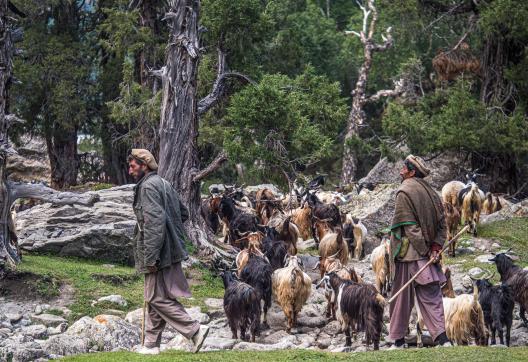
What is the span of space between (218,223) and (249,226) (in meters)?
3.38

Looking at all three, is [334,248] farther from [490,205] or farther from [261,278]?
[490,205]

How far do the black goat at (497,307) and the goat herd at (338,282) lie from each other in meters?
0.01

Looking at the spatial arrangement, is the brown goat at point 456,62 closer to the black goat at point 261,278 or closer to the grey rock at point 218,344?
the black goat at point 261,278

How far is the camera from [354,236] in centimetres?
1880

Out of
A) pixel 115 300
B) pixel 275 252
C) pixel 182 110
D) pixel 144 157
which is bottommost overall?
pixel 115 300

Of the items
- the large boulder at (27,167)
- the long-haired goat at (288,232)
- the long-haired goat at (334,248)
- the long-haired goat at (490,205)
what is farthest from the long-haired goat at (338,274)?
the large boulder at (27,167)

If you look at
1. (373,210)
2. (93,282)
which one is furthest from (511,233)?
(93,282)

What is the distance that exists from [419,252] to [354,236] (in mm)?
9394

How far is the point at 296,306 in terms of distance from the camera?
13414mm

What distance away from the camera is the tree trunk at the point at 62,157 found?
27.5 m

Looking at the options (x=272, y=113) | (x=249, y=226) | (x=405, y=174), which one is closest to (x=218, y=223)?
(x=249, y=226)

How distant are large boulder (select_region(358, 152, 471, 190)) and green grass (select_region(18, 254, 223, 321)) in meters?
10.5

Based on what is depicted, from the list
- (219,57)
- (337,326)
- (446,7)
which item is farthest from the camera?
(446,7)

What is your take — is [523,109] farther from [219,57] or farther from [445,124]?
[219,57]
